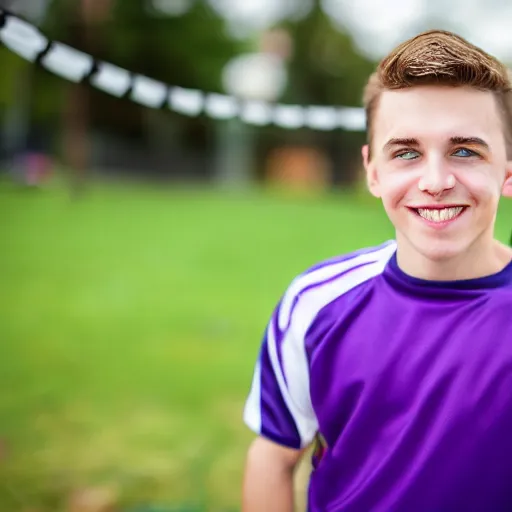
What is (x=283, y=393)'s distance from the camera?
1.35m

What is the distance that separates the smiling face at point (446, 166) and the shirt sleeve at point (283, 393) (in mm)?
332

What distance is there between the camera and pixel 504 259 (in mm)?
1227

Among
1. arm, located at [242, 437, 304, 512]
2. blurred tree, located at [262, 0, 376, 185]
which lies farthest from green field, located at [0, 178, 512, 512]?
blurred tree, located at [262, 0, 376, 185]

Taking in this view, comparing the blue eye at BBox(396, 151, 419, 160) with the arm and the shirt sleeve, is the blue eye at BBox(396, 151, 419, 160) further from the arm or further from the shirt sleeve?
the arm

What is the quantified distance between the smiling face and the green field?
48 centimetres

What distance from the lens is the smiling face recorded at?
112cm

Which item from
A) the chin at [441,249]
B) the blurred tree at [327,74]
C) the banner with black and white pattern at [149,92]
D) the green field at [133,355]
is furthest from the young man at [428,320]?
the blurred tree at [327,74]

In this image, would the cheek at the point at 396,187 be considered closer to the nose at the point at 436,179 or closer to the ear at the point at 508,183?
the nose at the point at 436,179

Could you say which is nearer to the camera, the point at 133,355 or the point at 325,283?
the point at 325,283

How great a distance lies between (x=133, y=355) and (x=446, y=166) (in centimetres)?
384

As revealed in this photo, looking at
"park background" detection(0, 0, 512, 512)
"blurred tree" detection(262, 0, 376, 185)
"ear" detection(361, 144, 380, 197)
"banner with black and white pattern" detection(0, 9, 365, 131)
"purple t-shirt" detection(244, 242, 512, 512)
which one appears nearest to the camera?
"purple t-shirt" detection(244, 242, 512, 512)

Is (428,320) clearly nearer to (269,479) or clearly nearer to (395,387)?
(395,387)

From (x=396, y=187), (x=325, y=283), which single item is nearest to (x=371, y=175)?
(x=396, y=187)

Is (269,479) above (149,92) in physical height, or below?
below
